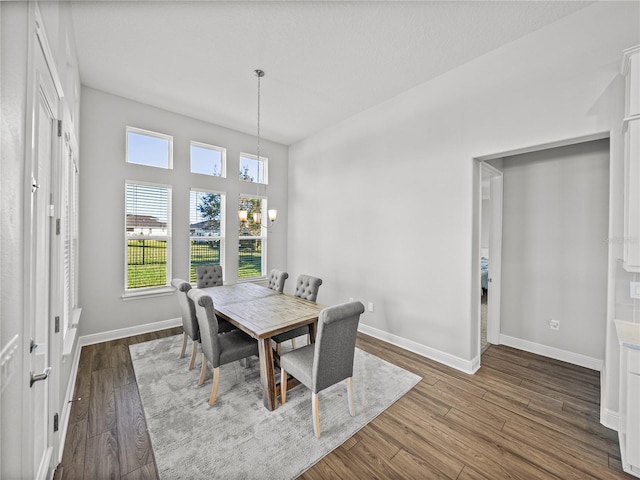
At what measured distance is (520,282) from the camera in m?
3.61

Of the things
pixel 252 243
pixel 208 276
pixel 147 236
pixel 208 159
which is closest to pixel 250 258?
pixel 252 243

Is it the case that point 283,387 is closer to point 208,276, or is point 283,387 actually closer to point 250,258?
point 208,276

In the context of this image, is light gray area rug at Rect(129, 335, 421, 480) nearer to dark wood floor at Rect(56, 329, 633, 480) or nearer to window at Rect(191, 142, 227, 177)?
dark wood floor at Rect(56, 329, 633, 480)

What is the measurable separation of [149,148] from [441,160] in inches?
170

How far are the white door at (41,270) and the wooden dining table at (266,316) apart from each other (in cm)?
125

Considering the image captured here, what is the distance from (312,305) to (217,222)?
9.44 feet

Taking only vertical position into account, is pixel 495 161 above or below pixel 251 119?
below

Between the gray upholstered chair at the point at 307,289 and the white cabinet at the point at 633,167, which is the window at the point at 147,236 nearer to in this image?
the gray upholstered chair at the point at 307,289

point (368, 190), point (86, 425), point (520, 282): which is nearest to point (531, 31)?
point (368, 190)

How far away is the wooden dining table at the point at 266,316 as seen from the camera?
2355mm

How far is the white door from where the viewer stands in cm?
118

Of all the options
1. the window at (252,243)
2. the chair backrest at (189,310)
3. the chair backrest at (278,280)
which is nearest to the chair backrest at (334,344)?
the chair backrest at (189,310)

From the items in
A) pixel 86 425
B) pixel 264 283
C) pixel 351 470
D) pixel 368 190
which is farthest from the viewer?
pixel 264 283

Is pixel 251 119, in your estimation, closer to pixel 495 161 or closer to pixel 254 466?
pixel 495 161
